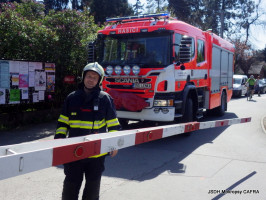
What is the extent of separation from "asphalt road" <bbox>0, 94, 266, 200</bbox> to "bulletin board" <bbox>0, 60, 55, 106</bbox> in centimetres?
139

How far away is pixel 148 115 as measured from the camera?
23.2 ft

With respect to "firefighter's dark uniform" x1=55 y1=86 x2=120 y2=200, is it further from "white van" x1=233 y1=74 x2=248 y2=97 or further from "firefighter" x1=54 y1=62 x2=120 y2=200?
"white van" x1=233 y1=74 x2=248 y2=97

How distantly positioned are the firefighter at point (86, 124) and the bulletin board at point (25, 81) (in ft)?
19.5

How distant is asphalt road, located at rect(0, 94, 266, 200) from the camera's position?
4.21m

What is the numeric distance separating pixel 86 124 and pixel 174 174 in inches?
103

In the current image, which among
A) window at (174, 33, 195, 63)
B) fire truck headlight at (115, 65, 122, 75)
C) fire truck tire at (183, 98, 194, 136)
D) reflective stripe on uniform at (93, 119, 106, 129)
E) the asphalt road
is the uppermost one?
window at (174, 33, 195, 63)

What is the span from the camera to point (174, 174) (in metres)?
5.02

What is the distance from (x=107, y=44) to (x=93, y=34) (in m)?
4.00

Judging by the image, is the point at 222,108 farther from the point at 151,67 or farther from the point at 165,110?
the point at 151,67

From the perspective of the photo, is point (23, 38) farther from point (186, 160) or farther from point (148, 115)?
point (186, 160)

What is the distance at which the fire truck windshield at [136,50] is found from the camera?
23.0 ft

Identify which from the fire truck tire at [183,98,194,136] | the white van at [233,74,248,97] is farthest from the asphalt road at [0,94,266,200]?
the white van at [233,74,248,97]

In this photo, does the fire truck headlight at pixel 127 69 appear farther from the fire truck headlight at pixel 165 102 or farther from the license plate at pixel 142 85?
the fire truck headlight at pixel 165 102

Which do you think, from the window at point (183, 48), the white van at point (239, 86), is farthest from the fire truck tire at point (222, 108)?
the white van at point (239, 86)
